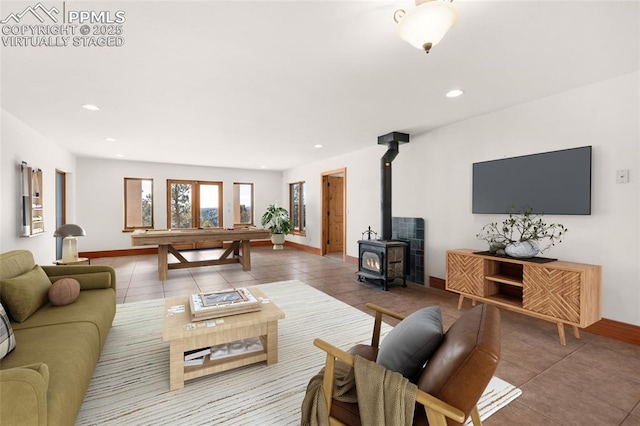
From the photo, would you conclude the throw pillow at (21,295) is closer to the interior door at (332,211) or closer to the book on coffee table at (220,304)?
the book on coffee table at (220,304)

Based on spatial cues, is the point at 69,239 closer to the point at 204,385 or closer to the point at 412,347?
the point at 204,385

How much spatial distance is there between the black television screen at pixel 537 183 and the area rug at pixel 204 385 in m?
2.09

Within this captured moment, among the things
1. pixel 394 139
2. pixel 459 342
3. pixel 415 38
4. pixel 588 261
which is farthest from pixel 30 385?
pixel 394 139

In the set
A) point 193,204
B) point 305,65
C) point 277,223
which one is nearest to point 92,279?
point 305,65

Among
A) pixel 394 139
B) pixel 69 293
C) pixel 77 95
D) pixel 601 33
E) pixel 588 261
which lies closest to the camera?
pixel 601 33

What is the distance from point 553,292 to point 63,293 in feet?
14.0

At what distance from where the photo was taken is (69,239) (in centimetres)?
435

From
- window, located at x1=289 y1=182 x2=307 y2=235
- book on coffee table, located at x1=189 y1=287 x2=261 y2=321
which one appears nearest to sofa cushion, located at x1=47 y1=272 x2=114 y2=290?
book on coffee table, located at x1=189 y1=287 x2=261 y2=321

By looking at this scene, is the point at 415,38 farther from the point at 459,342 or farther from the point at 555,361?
the point at 555,361

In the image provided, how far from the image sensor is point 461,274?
11.7ft

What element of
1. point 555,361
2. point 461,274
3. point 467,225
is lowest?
point 555,361

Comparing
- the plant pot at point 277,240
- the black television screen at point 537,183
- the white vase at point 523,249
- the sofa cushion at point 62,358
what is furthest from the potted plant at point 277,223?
the sofa cushion at point 62,358

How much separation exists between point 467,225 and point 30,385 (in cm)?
438

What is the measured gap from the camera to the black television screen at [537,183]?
2.94 metres
